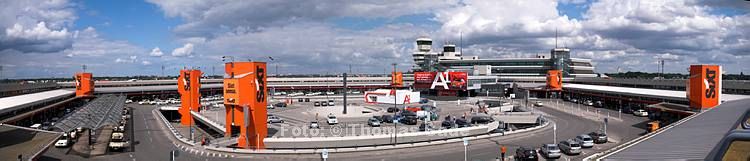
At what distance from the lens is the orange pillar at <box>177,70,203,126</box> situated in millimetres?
46188

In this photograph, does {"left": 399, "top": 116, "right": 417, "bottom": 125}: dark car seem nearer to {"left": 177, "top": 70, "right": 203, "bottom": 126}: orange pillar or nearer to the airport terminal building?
{"left": 177, "top": 70, "right": 203, "bottom": 126}: orange pillar

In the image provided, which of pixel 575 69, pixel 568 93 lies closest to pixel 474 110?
pixel 568 93

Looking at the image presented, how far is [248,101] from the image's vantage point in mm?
28812

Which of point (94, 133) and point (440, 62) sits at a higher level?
point (440, 62)

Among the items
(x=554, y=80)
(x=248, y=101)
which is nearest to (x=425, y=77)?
(x=554, y=80)

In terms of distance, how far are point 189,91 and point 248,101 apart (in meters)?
20.8

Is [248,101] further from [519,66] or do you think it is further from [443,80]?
[519,66]

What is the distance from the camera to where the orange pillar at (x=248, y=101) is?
28.5m

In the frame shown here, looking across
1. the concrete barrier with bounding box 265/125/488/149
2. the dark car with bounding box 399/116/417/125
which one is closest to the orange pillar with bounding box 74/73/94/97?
the dark car with bounding box 399/116/417/125

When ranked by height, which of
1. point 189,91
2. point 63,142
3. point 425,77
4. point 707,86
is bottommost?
point 63,142

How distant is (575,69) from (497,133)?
258 feet

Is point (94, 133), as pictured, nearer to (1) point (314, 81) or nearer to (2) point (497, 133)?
(2) point (497, 133)

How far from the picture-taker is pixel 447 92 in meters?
79.4

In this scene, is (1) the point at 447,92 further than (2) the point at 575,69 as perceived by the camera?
No
